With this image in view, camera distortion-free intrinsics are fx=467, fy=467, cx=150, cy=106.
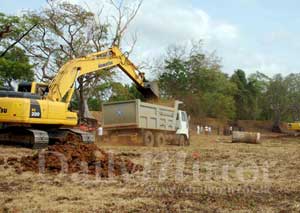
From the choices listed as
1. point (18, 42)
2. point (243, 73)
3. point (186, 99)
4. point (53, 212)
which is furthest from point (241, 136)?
point (243, 73)

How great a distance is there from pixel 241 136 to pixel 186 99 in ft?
98.2

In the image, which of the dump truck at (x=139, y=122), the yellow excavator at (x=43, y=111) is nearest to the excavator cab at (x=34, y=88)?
the yellow excavator at (x=43, y=111)

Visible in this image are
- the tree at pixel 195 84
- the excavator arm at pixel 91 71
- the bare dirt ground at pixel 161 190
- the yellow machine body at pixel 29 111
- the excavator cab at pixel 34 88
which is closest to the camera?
the bare dirt ground at pixel 161 190

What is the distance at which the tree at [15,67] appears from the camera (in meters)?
35.8

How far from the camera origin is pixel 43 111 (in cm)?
1591

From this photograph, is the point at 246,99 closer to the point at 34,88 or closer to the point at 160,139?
the point at 160,139

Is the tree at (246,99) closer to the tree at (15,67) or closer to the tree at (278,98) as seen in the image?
the tree at (278,98)

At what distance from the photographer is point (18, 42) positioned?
3556 cm

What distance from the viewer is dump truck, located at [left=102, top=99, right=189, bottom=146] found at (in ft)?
68.8

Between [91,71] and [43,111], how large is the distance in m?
4.32

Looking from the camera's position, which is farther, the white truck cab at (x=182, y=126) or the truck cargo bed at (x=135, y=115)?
the white truck cab at (x=182, y=126)

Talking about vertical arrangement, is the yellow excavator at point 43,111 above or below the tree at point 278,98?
below

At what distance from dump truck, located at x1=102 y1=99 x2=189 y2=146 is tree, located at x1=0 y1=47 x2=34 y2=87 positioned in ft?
52.6

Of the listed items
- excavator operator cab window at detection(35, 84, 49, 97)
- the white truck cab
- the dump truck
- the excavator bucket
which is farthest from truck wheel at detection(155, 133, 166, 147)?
excavator operator cab window at detection(35, 84, 49, 97)
